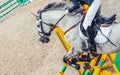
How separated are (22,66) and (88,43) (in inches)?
164

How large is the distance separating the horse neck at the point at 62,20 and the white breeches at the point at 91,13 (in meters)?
0.30

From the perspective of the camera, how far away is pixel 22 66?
10188 millimetres

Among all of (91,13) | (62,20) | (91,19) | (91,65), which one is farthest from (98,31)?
(91,65)

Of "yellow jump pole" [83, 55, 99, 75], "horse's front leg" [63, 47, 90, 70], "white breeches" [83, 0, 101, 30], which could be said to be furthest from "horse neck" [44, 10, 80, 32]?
"yellow jump pole" [83, 55, 99, 75]

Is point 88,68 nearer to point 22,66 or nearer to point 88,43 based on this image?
point 88,43

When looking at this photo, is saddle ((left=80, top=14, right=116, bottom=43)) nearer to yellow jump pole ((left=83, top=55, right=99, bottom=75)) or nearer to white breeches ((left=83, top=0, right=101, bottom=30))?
white breeches ((left=83, top=0, right=101, bottom=30))

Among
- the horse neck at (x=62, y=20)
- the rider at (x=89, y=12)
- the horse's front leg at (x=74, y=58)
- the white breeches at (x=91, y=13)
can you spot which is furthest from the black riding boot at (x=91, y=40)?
the horse's front leg at (x=74, y=58)

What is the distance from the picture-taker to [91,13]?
6.26 metres

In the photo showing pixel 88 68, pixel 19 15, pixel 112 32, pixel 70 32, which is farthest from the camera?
pixel 19 15

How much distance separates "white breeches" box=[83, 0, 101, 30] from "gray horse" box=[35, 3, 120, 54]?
0.25 metres

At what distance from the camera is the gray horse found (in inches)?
245

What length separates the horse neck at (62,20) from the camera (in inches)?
260

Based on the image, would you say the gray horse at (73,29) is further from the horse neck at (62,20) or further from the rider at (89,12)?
the rider at (89,12)

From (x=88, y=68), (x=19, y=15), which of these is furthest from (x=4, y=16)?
(x=88, y=68)
